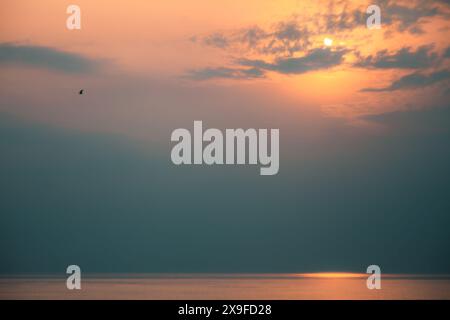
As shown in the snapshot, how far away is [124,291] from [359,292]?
974cm

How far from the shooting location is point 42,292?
114ft

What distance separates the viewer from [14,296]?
31.8 metres

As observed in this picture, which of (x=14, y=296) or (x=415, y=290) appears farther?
(x=415, y=290)
